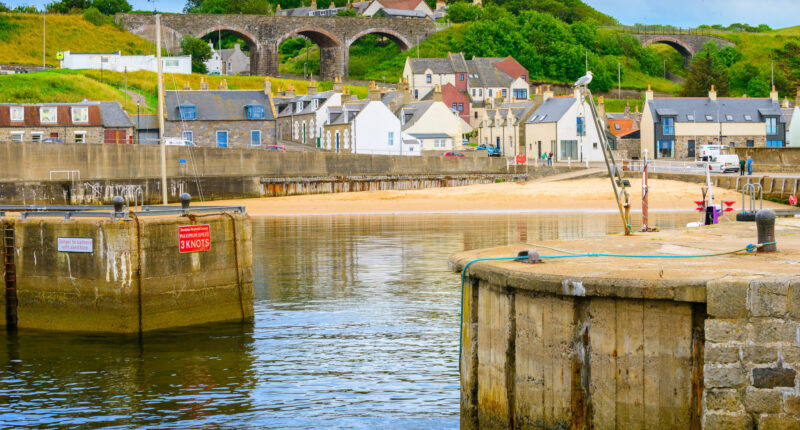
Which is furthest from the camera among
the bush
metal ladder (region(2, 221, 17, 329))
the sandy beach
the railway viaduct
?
the railway viaduct

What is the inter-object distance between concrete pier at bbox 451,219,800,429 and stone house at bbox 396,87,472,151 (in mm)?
69405

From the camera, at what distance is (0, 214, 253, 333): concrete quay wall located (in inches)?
668

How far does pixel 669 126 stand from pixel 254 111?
3196 cm

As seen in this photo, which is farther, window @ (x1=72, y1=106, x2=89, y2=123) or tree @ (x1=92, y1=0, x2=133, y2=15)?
tree @ (x1=92, y1=0, x2=133, y2=15)

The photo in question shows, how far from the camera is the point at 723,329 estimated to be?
8625mm

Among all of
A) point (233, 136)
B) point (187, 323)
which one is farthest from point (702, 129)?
point (187, 323)

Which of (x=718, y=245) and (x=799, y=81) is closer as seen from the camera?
(x=718, y=245)

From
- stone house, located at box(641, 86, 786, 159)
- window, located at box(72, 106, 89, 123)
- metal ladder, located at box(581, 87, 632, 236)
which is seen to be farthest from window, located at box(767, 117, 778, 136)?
metal ladder, located at box(581, 87, 632, 236)

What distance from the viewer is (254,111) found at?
69.7m

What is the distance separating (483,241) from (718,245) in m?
19.3

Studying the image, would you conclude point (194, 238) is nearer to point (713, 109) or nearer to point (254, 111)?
point (254, 111)

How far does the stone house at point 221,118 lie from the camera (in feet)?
226

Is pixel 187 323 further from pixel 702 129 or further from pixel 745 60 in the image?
pixel 745 60

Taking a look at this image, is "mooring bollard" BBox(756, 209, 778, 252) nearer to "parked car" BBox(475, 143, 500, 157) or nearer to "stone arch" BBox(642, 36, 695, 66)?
"parked car" BBox(475, 143, 500, 157)
